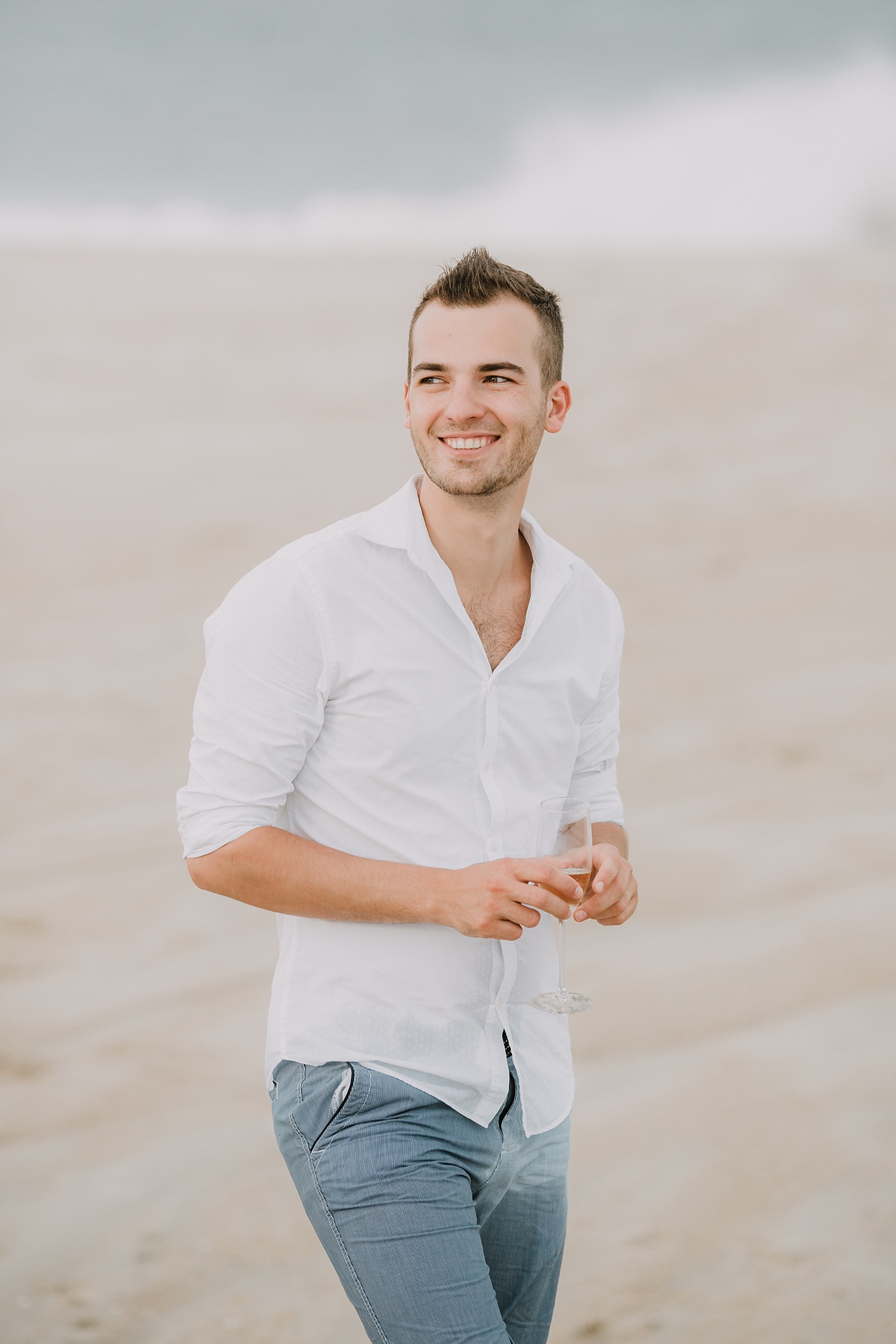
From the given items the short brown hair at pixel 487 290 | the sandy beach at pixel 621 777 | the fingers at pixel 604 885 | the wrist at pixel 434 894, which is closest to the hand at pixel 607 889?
the fingers at pixel 604 885

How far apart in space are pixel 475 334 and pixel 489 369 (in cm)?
6

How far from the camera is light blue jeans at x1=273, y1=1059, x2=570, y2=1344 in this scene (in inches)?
72.6

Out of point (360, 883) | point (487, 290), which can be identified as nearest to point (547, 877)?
point (360, 883)

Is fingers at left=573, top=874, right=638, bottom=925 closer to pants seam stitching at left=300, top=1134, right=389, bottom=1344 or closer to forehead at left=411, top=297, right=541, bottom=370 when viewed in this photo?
pants seam stitching at left=300, top=1134, right=389, bottom=1344

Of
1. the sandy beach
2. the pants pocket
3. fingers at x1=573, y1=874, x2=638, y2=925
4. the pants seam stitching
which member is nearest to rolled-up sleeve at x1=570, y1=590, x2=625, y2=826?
fingers at x1=573, y1=874, x2=638, y2=925

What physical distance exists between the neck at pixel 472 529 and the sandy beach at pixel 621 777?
2.23 meters

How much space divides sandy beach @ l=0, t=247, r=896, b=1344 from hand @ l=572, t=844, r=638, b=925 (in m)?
1.85

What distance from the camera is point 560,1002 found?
2.11 m

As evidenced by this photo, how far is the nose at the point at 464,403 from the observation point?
2.18 meters

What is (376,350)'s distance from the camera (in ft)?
48.9

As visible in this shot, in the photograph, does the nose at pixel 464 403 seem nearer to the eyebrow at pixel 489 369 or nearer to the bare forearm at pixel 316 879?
the eyebrow at pixel 489 369

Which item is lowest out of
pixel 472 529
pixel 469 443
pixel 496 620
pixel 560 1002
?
pixel 560 1002

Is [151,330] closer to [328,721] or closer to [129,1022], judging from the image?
[129,1022]

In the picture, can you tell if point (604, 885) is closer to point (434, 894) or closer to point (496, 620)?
point (434, 894)
